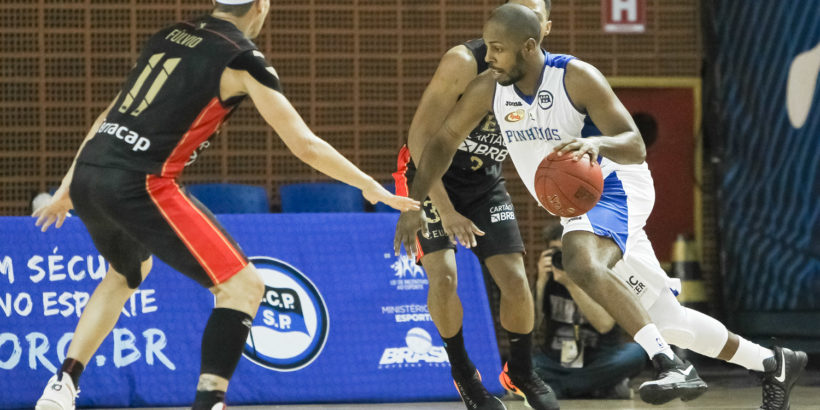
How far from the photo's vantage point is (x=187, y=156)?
3707 millimetres

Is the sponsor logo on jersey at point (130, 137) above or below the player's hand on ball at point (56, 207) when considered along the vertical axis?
above

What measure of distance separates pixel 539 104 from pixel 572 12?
5.18m

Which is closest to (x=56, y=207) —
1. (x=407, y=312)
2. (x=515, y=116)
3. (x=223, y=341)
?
(x=223, y=341)

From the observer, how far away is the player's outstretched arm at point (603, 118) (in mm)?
3961

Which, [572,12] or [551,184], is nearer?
[551,184]

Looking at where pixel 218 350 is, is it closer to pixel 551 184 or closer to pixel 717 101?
pixel 551 184

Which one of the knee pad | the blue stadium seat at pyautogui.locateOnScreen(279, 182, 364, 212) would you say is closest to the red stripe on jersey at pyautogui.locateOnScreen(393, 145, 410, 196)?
the knee pad

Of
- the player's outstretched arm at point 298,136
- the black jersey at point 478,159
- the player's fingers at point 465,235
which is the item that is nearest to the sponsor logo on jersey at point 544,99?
the black jersey at point 478,159

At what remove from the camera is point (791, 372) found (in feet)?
14.9

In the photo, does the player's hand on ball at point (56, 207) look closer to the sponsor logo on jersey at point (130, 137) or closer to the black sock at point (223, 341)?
the sponsor logo on jersey at point (130, 137)

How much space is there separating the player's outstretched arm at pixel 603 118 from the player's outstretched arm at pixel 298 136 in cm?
77

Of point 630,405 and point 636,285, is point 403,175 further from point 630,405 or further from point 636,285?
point 630,405

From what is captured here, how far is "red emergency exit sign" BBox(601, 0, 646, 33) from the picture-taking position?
9312 millimetres

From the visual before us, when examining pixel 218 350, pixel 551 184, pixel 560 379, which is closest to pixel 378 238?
pixel 560 379
